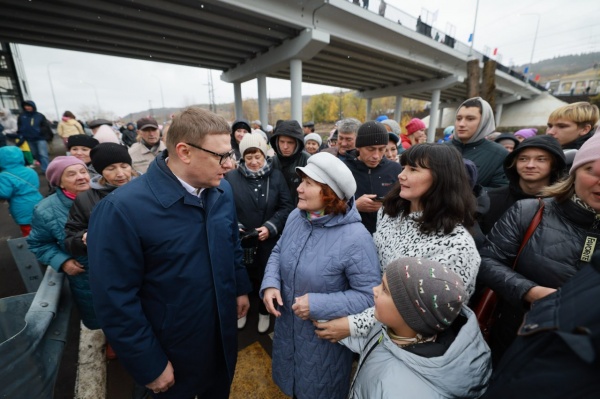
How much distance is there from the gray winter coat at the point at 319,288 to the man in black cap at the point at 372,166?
41.7 inches

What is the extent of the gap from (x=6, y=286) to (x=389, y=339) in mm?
5643

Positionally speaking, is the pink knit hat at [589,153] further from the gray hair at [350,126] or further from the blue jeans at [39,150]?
the blue jeans at [39,150]

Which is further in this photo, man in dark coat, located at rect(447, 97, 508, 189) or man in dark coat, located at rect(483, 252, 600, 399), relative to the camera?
man in dark coat, located at rect(447, 97, 508, 189)

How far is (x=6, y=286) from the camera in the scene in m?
3.83

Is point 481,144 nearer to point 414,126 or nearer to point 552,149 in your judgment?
point 552,149

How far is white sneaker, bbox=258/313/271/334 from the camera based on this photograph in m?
3.01

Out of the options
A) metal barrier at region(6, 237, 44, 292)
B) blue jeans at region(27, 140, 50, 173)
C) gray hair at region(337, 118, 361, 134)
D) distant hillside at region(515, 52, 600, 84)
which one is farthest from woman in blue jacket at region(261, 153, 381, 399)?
distant hillside at region(515, 52, 600, 84)

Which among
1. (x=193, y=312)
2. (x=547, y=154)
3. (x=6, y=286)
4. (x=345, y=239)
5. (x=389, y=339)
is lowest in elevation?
(x=6, y=286)

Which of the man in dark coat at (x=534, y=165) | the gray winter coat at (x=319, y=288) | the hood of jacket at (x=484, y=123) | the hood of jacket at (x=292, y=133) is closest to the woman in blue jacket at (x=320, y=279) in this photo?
the gray winter coat at (x=319, y=288)

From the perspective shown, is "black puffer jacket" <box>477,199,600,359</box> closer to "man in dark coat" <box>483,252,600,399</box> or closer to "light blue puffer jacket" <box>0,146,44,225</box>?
"man in dark coat" <box>483,252,600,399</box>

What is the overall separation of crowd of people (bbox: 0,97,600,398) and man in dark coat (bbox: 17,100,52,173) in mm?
9975

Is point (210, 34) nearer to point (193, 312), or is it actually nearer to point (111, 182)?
point (111, 182)

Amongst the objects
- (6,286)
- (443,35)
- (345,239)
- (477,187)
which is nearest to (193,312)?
(345,239)

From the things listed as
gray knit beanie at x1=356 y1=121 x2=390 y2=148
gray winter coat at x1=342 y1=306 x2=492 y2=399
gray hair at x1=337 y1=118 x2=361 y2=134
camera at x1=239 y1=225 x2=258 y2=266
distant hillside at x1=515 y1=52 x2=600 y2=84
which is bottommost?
camera at x1=239 y1=225 x2=258 y2=266
